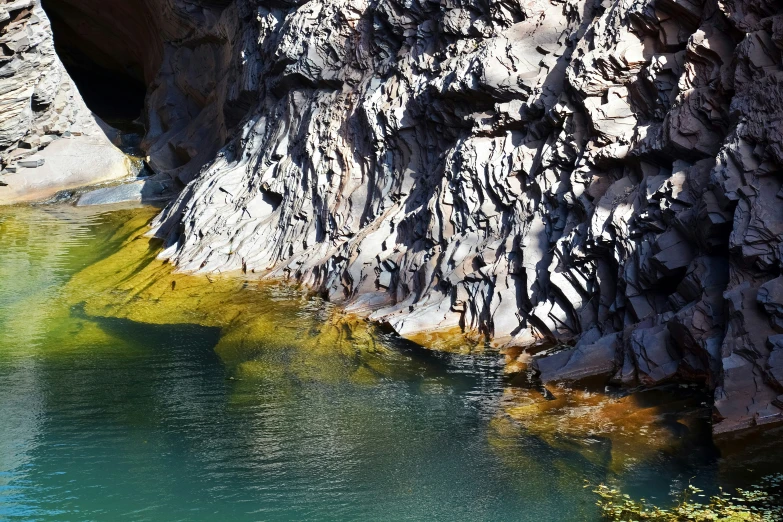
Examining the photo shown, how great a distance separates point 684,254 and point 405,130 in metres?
6.30

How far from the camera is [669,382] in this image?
823cm

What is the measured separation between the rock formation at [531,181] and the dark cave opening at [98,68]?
11617mm

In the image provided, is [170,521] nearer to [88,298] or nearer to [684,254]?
[684,254]

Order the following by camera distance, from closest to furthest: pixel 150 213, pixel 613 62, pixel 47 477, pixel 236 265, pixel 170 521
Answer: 1. pixel 170 521
2. pixel 47 477
3. pixel 613 62
4. pixel 236 265
5. pixel 150 213

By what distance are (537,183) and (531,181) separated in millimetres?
244

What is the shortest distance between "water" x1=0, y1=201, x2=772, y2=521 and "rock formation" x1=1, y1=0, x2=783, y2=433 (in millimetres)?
831

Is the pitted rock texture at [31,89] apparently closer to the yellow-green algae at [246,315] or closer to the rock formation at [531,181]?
the rock formation at [531,181]

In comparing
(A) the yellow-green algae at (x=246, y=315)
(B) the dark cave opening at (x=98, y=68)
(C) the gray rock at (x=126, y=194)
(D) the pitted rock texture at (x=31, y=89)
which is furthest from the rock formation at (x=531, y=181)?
(B) the dark cave opening at (x=98, y=68)

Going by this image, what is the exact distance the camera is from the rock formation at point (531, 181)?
831 cm

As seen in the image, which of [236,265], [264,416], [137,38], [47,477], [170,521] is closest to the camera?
[170,521]

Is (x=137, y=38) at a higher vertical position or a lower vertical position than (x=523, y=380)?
higher

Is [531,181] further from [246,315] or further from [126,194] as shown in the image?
[126,194]

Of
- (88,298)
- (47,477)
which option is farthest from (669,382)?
(88,298)

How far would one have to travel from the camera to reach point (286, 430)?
785cm
